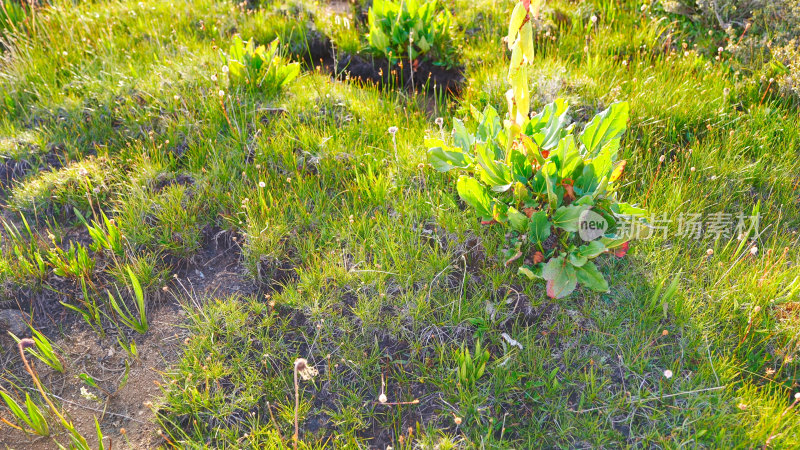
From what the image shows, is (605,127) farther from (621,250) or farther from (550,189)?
(621,250)

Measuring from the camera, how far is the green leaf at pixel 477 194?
2844 mm

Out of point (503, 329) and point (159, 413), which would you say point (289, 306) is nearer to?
point (159, 413)

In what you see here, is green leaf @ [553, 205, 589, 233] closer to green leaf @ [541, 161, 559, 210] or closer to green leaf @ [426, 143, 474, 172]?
green leaf @ [541, 161, 559, 210]

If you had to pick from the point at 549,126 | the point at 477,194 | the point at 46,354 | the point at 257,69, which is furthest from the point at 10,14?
the point at 549,126

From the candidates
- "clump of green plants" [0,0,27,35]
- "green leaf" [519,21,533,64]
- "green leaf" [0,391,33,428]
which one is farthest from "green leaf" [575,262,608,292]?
"clump of green plants" [0,0,27,35]

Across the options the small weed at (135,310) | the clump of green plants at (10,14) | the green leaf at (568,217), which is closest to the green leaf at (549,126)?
the green leaf at (568,217)

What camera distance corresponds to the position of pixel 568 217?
2.70 metres

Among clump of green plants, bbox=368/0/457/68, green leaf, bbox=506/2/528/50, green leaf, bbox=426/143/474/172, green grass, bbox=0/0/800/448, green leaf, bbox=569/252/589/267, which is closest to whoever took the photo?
green leaf, bbox=506/2/528/50

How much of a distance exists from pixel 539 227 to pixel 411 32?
2.18 metres

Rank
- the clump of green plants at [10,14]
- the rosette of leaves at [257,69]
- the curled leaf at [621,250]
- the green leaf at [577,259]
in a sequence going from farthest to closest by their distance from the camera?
the clump of green plants at [10,14], the rosette of leaves at [257,69], the curled leaf at [621,250], the green leaf at [577,259]

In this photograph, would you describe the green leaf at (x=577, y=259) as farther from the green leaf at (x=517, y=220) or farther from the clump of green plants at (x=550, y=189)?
the green leaf at (x=517, y=220)

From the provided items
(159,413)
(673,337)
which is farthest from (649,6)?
(159,413)

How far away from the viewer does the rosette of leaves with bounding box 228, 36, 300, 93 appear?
4055 millimetres

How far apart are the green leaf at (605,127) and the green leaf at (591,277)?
0.60 metres
